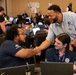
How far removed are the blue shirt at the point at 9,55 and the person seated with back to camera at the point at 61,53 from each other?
1.48 feet

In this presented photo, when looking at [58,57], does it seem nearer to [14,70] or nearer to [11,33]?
[11,33]

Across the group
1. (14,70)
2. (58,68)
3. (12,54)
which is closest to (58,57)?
(12,54)

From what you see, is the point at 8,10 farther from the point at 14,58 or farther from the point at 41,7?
the point at 14,58

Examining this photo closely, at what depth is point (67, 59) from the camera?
292cm

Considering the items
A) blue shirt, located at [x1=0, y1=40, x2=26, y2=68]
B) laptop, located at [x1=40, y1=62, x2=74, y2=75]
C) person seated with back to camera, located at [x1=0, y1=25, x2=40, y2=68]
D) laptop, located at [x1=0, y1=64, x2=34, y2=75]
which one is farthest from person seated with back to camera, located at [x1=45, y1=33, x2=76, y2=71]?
laptop, located at [x1=0, y1=64, x2=34, y2=75]

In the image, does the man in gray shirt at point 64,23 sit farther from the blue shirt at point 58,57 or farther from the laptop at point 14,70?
the laptop at point 14,70

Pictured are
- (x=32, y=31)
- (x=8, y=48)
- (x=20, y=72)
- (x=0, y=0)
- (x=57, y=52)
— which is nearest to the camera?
(x=20, y=72)

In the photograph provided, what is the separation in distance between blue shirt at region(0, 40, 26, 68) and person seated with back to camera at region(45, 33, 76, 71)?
1.48ft

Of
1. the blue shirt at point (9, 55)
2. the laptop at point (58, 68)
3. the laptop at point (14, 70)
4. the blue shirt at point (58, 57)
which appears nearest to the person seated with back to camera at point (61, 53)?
the blue shirt at point (58, 57)

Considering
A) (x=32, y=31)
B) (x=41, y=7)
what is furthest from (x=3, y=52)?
(x=41, y=7)

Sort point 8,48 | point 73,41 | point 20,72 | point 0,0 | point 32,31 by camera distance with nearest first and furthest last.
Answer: point 20,72 → point 8,48 → point 73,41 → point 32,31 → point 0,0

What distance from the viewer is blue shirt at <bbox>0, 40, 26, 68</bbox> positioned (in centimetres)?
279

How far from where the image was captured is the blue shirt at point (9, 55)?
2787 mm

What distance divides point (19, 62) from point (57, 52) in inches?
21.6
